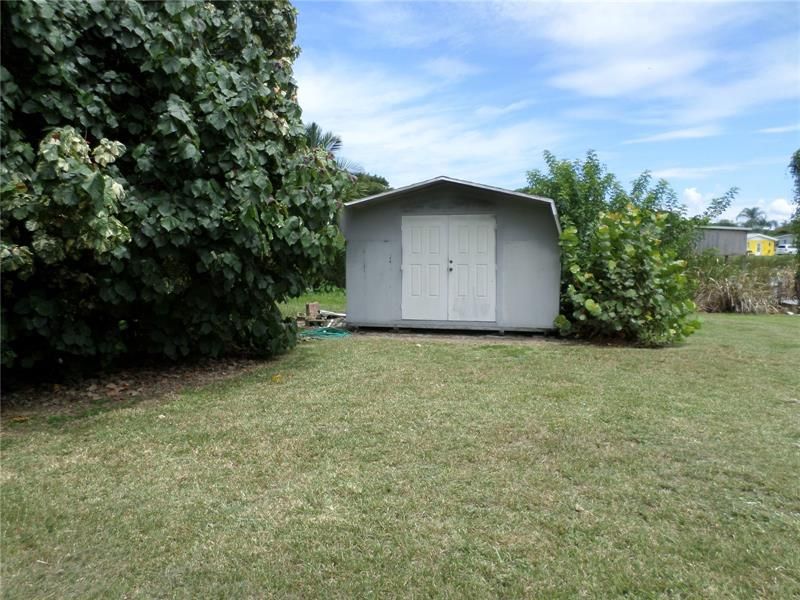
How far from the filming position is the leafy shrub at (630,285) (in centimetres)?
801

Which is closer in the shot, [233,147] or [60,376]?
[233,147]

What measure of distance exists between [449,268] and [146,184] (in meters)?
5.33

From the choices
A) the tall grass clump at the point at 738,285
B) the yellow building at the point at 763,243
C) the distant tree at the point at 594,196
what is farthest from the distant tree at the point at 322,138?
the yellow building at the point at 763,243

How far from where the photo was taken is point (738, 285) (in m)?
14.3

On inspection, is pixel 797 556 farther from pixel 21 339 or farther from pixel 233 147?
pixel 21 339

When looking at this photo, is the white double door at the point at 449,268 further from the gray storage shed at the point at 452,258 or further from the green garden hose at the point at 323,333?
the green garden hose at the point at 323,333

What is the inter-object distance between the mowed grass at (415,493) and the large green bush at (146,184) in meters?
1.06

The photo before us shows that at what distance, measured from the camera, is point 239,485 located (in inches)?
131

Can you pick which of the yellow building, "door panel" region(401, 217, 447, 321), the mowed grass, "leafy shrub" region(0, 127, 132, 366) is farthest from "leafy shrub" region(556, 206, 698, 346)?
the yellow building

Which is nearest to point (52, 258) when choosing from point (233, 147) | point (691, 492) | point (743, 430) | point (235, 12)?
point (233, 147)

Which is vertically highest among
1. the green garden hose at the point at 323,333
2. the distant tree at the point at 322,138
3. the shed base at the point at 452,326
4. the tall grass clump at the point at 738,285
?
the distant tree at the point at 322,138

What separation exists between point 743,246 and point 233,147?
75.3 feet

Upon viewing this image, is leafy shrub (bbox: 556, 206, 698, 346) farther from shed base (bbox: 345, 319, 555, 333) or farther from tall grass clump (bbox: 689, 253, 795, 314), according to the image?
tall grass clump (bbox: 689, 253, 795, 314)

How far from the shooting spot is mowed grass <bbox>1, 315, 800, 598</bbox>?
8.01 ft
